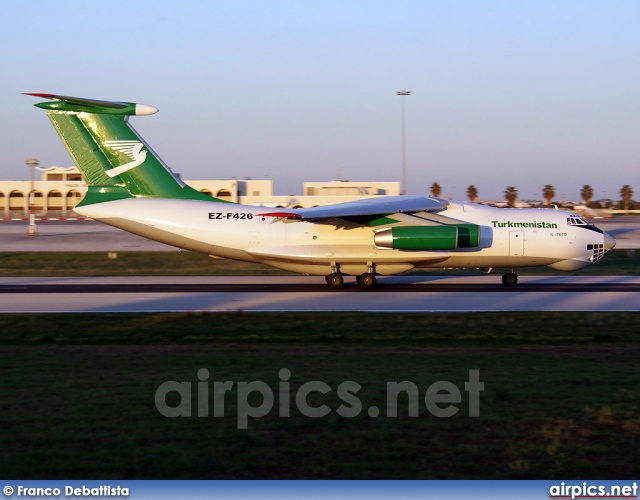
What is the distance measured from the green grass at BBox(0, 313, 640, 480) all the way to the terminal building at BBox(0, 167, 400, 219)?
3709 cm

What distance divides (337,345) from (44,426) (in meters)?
6.73

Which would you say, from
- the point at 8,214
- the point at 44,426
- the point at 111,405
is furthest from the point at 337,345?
the point at 8,214

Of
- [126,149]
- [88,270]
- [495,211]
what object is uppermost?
[126,149]

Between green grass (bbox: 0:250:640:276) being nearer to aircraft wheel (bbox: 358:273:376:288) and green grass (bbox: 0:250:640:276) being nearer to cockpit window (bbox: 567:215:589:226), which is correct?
cockpit window (bbox: 567:215:589:226)

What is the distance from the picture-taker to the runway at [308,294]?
61.6 ft

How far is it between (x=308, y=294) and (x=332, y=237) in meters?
2.68

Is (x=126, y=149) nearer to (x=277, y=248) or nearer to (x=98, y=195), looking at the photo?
(x=98, y=195)

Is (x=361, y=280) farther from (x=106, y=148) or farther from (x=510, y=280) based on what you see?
(x=106, y=148)

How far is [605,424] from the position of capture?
7.87 meters

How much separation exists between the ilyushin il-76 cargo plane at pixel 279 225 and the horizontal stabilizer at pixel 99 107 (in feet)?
0.11

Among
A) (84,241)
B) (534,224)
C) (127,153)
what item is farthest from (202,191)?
(534,224)

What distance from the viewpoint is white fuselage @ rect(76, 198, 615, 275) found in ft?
77.2

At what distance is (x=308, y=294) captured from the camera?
72.3ft
